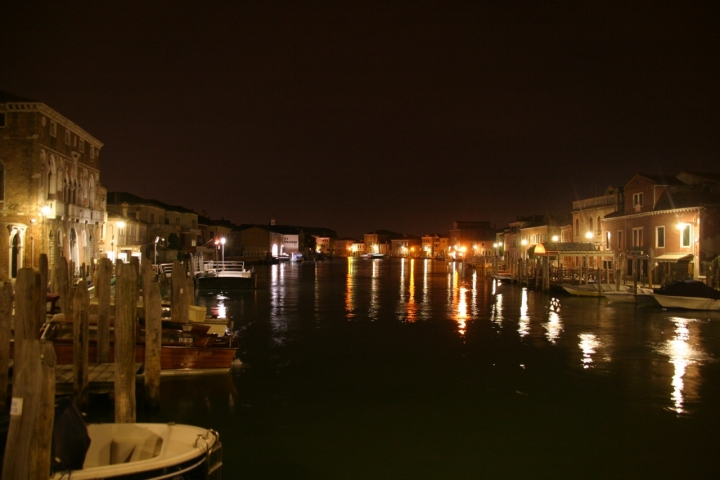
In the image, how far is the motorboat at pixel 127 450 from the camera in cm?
608

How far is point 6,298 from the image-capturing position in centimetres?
994

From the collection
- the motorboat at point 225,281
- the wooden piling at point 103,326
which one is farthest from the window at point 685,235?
the wooden piling at point 103,326

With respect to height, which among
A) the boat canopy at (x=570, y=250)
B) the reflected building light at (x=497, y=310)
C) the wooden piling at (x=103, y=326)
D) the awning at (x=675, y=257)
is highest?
the boat canopy at (x=570, y=250)

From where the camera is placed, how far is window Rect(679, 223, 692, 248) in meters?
33.7

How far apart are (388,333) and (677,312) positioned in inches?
602

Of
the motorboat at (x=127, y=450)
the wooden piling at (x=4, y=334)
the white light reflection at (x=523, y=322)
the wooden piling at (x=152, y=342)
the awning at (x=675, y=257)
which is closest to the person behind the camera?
the motorboat at (x=127, y=450)

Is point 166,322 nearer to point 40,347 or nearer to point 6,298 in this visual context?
point 6,298

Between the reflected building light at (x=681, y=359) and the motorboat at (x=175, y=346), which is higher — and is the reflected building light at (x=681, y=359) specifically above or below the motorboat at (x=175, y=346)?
below

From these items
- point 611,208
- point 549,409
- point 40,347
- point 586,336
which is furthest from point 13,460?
point 611,208

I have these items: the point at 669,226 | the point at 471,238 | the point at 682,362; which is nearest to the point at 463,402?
the point at 682,362

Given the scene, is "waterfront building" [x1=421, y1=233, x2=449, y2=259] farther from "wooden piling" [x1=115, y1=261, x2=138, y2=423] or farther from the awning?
"wooden piling" [x1=115, y1=261, x2=138, y2=423]

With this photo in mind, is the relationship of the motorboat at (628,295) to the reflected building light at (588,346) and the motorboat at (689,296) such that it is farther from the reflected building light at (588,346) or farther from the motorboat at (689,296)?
the reflected building light at (588,346)

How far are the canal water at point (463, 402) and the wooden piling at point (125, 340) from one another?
188 centimetres

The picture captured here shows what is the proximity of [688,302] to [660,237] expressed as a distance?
9.86m
